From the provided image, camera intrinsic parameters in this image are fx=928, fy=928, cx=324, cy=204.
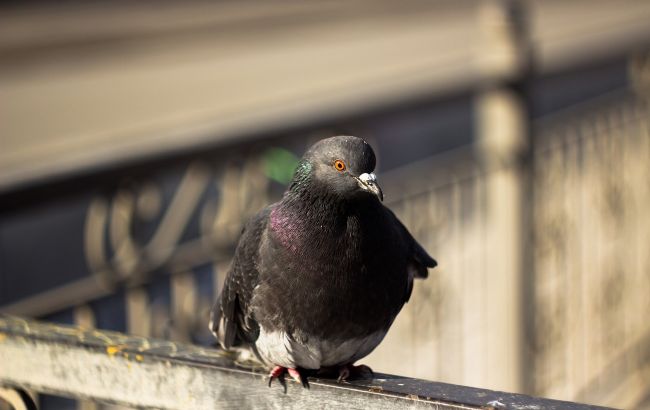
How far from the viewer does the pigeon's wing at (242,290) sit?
6.28 feet

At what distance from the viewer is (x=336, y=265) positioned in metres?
1.79

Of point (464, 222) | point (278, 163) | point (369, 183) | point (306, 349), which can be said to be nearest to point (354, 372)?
point (306, 349)

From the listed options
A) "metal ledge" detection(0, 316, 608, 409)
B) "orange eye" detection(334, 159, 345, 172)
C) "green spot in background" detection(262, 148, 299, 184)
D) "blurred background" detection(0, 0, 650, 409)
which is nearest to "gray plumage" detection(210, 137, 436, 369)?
"orange eye" detection(334, 159, 345, 172)

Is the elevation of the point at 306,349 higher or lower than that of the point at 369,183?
lower

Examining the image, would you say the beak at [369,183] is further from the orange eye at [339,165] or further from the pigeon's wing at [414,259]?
the pigeon's wing at [414,259]

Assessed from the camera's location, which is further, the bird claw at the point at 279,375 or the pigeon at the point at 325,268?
the pigeon at the point at 325,268

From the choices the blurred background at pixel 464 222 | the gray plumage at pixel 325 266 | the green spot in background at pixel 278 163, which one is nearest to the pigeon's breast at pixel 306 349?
the gray plumage at pixel 325 266

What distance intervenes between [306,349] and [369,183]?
367 mm

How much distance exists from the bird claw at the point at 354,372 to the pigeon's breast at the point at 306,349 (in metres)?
0.02

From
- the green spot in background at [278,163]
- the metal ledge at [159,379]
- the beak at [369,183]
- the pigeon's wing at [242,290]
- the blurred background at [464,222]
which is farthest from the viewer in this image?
the green spot in background at [278,163]

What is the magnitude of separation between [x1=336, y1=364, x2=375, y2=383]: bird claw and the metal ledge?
11 centimetres

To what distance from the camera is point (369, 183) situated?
1753 mm

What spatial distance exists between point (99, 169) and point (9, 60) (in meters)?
12.8

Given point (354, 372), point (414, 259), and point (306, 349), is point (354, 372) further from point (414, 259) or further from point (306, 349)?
point (414, 259)
